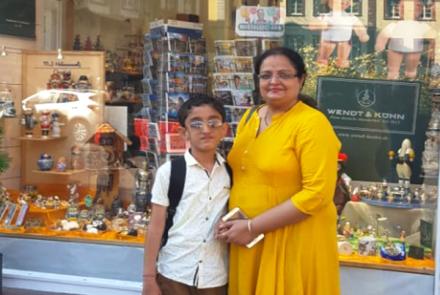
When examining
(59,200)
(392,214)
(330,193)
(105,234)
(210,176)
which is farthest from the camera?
(59,200)

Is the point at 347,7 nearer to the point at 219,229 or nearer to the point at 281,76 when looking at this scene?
the point at 281,76

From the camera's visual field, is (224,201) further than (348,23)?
No

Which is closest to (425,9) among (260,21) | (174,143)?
(260,21)

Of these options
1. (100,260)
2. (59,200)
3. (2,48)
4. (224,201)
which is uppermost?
(2,48)

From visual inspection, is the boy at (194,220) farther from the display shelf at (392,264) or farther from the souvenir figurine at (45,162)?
the souvenir figurine at (45,162)

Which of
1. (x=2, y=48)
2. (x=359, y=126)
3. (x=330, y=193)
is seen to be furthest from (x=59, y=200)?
(x=330, y=193)

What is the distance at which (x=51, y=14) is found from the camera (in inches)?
217

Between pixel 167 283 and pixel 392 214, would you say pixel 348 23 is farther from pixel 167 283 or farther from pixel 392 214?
pixel 167 283

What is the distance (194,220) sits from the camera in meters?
2.75

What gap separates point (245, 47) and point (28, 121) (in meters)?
1.93

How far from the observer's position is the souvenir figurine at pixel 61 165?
17.5ft

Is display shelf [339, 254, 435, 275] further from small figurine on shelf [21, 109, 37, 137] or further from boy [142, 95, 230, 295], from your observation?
small figurine on shelf [21, 109, 37, 137]

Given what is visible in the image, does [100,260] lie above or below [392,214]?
below

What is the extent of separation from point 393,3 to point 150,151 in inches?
82.1
